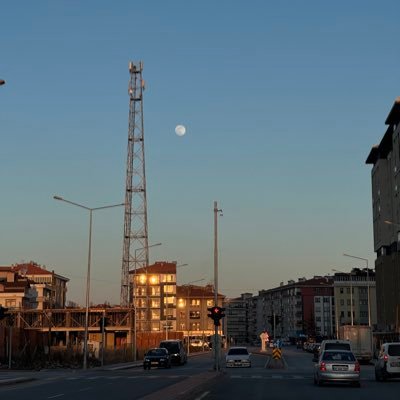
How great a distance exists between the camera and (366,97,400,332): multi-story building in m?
107

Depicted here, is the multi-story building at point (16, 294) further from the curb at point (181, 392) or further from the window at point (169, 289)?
the curb at point (181, 392)

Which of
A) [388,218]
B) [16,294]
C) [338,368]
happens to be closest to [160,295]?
[16,294]

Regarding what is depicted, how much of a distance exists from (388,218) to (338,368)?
91050mm

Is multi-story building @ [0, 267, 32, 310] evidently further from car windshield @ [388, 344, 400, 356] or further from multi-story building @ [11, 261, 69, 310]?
Answer: car windshield @ [388, 344, 400, 356]

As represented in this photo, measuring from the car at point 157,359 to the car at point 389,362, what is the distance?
22391mm

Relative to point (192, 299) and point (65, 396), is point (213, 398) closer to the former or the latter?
point (65, 396)

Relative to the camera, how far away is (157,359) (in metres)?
53.7

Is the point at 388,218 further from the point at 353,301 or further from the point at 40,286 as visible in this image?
the point at 353,301

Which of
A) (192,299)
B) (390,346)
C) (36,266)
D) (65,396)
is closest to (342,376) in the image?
(390,346)

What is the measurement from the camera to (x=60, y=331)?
11738 cm

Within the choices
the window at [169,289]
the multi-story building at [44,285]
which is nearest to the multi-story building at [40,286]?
the multi-story building at [44,285]

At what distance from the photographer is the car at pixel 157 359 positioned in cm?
5294

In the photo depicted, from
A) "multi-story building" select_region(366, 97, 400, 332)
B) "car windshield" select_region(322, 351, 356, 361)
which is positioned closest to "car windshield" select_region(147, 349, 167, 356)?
"car windshield" select_region(322, 351, 356, 361)

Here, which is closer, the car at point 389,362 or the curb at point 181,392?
the curb at point 181,392
